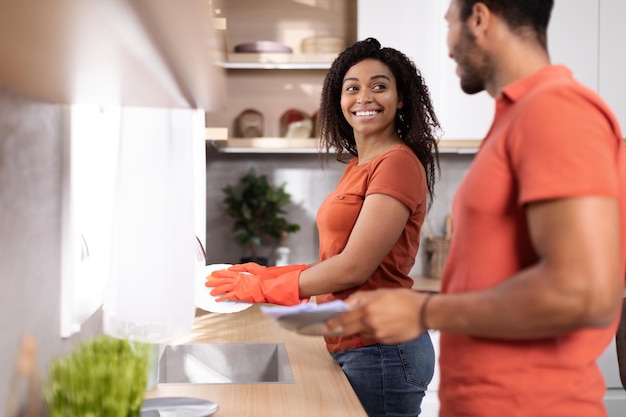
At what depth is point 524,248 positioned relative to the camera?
2.80 ft

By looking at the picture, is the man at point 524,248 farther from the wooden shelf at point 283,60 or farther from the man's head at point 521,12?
the wooden shelf at point 283,60

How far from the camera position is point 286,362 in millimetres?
1622

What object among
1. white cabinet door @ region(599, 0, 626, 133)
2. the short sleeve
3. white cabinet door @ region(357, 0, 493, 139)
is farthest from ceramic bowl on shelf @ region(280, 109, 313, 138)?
the short sleeve

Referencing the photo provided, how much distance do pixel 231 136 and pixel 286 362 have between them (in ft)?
5.65

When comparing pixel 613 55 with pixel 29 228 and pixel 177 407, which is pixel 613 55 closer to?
pixel 177 407

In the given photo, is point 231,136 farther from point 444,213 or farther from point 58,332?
point 58,332

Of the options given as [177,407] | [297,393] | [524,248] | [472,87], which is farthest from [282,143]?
[524,248]

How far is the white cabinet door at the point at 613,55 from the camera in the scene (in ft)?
9.56

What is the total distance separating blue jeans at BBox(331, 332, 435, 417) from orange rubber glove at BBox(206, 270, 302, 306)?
0.62 feet

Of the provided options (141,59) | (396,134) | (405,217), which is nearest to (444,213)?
(396,134)

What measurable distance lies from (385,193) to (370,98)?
30 cm

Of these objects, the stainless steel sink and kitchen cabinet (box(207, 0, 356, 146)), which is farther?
kitchen cabinet (box(207, 0, 356, 146))

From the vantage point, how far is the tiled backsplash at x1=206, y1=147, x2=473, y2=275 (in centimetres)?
323

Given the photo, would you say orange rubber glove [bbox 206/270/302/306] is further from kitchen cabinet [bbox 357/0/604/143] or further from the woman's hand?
kitchen cabinet [bbox 357/0/604/143]
